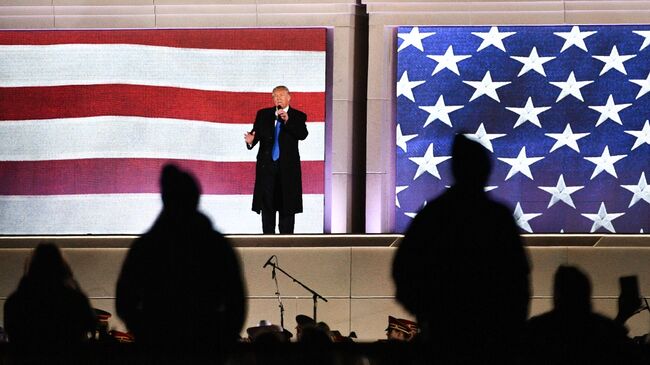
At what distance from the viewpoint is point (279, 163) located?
10.8 meters

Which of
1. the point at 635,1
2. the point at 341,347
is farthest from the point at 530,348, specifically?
the point at 635,1

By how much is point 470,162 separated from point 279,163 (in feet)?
19.5

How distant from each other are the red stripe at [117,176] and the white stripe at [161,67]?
2.85 feet

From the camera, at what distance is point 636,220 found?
34.7ft

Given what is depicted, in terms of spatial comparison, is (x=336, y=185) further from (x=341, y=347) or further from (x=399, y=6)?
(x=341, y=347)

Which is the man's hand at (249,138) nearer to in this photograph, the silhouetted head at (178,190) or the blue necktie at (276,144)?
the blue necktie at (276,144)

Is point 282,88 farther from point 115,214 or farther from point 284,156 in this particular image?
point 115,214

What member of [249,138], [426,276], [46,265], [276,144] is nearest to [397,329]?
[276,144]

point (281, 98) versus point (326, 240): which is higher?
point (281, 98)

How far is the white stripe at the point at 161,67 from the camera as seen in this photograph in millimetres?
10906

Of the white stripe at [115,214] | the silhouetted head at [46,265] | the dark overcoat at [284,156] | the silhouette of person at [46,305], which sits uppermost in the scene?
the dark overcoat at [284,156]

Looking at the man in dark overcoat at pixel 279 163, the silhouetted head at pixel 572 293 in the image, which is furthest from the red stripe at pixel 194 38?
the silhouetted head at pixel 572 293

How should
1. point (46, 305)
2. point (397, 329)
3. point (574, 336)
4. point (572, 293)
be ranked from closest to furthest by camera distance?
point (574, 336) → point (572, 293) → point (46, 305) → point (397, 329)

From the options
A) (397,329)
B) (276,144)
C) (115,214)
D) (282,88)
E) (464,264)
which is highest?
(282,88)
